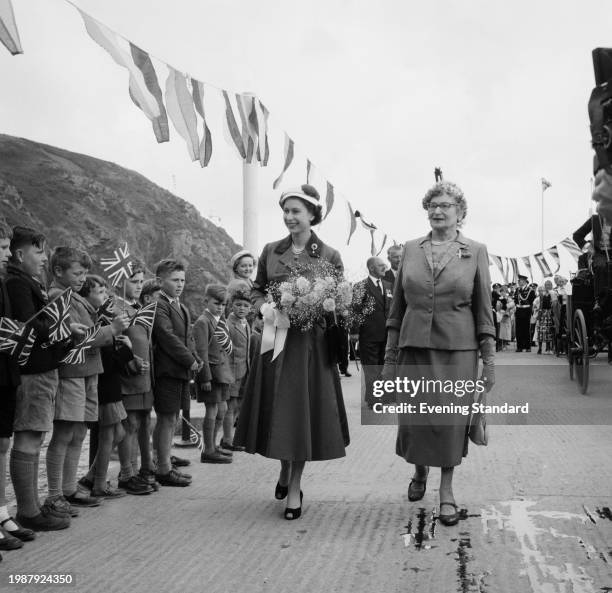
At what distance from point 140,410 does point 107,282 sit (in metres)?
0.91

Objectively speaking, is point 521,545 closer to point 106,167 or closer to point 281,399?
point 281,399

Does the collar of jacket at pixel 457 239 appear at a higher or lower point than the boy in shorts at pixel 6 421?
higher

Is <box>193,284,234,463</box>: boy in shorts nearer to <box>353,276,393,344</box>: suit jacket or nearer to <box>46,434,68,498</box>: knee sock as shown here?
<box>46,434,68,498</box>: knee sock

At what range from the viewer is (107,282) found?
539 centimetres

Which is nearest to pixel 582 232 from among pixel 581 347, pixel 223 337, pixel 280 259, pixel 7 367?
pixel 581 347

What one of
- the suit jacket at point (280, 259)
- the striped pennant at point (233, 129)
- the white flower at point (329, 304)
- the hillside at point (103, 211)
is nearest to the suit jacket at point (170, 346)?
the suit jacket at point (280, 259)

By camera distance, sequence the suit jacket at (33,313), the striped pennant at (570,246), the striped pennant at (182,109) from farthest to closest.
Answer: the striped pennant at (570,246), the striped pennant at (182,109), the suit jacket at (33,313)

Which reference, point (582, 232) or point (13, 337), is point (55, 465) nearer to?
point (13, 337)

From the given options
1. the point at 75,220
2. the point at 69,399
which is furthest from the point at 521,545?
the point at 75,220

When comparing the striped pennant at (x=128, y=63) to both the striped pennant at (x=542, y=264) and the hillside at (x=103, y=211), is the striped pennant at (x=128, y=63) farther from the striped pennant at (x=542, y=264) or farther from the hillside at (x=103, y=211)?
the hillside at (x=103, y=211)

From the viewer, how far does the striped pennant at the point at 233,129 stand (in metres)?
8.41

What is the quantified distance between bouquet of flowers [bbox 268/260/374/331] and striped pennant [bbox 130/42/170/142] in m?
2.52

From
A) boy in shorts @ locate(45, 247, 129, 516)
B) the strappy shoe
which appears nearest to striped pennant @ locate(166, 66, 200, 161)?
boy in shorts @ locate(45, 247, 129, 516)

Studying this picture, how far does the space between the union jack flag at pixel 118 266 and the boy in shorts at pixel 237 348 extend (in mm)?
2062
